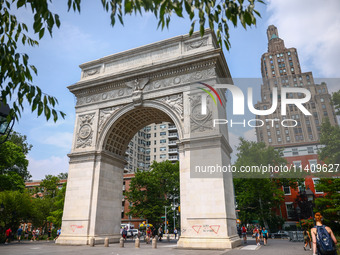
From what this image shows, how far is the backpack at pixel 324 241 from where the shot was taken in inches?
249

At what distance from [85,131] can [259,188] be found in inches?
1005

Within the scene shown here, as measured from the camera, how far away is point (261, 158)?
37531 mm

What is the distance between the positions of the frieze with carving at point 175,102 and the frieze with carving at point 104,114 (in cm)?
482

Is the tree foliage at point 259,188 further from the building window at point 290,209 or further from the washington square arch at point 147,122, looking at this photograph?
the washington square arch at point 147,122

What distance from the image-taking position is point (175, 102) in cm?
2164

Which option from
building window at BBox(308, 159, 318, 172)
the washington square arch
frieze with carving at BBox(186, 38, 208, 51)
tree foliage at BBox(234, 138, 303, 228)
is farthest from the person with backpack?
tree foliage at BBox(234, 138, 303, 228)

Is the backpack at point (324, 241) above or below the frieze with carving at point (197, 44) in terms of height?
below

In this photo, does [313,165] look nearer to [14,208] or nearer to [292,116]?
[292,116]

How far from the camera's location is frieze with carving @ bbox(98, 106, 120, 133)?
23.8m

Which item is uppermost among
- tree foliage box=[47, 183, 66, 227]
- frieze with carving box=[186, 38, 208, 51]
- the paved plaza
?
frieze with carving box=[186, 38, 208, 51]

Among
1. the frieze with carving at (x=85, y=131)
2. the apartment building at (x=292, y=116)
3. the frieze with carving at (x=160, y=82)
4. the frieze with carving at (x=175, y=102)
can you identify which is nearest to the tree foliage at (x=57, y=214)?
the frieze with carving at (x=85, y=131)

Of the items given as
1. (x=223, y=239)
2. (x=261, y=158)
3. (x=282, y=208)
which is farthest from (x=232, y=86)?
(x=282, y=208)

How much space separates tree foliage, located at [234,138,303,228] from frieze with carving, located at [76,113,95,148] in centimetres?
2218

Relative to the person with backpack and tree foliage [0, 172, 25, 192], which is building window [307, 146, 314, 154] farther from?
tree foliage [0, 172, 25, 192]
